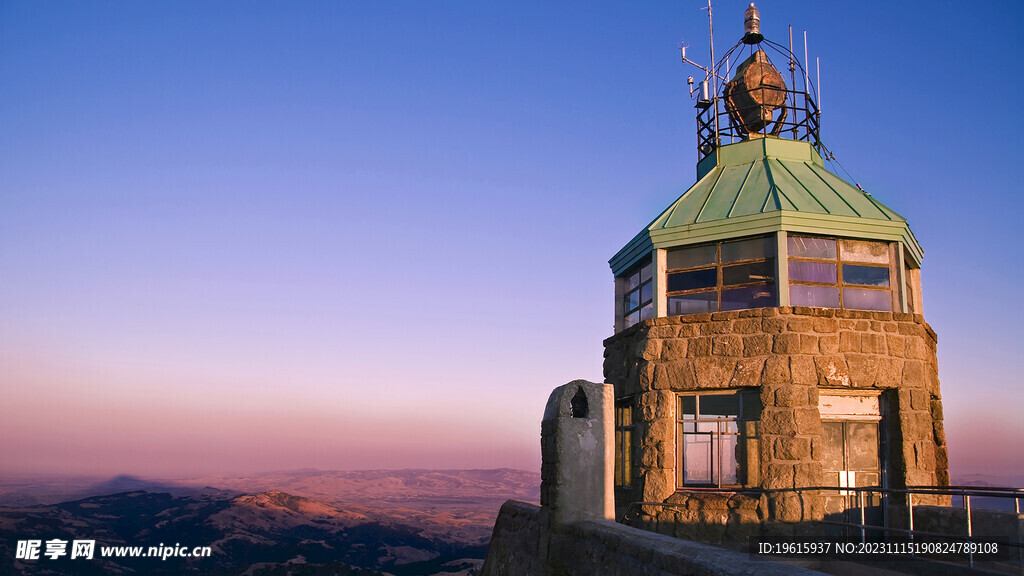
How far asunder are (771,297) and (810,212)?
1.57 m

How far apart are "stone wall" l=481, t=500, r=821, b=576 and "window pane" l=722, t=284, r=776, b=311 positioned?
517 cm

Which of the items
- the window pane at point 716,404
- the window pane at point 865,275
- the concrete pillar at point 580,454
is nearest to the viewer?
the concrete pillar at point 580,454

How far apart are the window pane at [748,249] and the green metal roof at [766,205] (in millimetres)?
235

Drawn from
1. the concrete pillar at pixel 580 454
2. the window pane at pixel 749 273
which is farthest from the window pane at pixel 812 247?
the concrete pillar at pixel 580 454

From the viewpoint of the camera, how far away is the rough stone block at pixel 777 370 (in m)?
12.8

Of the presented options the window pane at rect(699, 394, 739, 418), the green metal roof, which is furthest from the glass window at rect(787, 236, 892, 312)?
the window pane at rect(699, 394, 739, 418)

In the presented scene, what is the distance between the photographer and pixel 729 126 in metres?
17.2

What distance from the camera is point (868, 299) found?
13586 mm

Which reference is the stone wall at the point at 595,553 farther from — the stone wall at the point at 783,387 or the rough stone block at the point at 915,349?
the rough stone block at the point at 915,349

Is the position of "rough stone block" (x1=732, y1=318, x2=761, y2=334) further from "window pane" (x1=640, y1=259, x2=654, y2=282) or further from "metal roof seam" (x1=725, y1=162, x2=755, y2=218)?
"window pane" (x1=640, y1=259, x2=654, y2=282)

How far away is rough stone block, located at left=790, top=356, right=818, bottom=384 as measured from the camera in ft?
42.0

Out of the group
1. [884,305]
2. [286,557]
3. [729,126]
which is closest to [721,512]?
[884,305]

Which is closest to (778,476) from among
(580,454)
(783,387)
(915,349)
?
(783,387)

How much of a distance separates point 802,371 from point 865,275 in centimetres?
229
